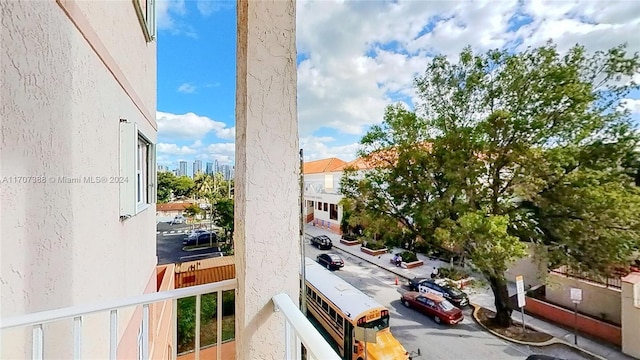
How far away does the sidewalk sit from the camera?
289 cm

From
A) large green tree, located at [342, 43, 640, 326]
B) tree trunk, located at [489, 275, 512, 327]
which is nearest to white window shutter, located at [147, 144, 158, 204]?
large green tree, located at [342, 43, 640, 326]

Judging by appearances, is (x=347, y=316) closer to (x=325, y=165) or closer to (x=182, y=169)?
(x=325, y=165)

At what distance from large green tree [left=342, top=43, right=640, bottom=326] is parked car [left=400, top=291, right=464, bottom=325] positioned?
0.62m

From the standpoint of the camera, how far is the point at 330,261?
3.86 m

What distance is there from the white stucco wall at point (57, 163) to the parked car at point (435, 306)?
3175mm

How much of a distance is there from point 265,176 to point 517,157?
3654mm

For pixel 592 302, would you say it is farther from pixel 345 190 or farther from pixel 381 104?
pixel 381 104

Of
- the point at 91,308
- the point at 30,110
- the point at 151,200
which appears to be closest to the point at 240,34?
the point at 30,110

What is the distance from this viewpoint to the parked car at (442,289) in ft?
11.6

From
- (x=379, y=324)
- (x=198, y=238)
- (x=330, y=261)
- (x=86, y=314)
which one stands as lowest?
(x=379, y=324)

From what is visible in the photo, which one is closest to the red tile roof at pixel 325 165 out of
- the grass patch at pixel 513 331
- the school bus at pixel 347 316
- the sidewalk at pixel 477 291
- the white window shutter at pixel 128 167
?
the sidewalk at pixel 477 291

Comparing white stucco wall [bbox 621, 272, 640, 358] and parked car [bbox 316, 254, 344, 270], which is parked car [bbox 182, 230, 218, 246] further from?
white stucco wall [bbox 621, 272, 640, 358]

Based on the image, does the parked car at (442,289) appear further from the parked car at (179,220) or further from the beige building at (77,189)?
the beige building at (77,189)

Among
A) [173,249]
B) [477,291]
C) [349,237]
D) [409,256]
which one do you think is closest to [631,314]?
[477,291]
